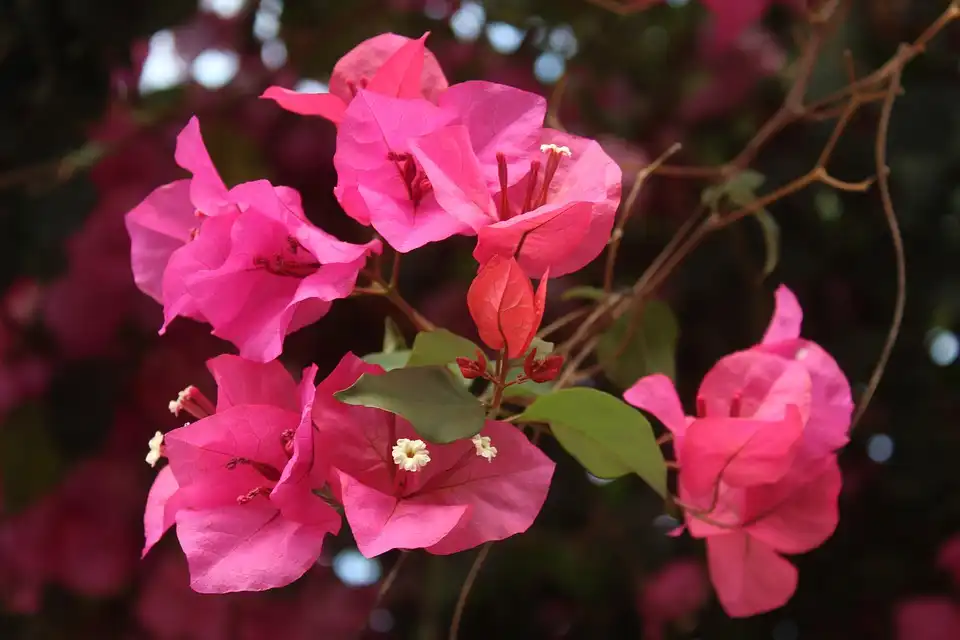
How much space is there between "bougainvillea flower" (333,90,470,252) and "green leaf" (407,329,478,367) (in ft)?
0.15

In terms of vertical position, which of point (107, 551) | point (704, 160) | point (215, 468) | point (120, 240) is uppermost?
point (215, 468)

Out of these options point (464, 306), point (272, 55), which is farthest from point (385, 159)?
point (272, 55)

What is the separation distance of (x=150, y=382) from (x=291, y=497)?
75 centimetres

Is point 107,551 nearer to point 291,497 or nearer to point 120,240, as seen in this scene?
point 120,240

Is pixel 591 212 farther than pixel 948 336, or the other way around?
pixel 948 336

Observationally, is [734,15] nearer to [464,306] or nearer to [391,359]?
[464,306]

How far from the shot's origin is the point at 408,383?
0.34 meters

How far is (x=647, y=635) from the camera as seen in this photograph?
927 mm

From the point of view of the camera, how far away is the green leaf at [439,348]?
14.6 inches

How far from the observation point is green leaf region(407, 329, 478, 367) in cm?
37

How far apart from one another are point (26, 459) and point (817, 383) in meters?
0.82

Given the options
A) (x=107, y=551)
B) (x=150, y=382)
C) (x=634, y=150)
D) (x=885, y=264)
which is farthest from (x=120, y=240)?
(x=885, y=264)

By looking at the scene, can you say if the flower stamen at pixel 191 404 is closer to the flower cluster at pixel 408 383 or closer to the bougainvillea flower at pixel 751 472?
the flower cluster at pixel 408 383

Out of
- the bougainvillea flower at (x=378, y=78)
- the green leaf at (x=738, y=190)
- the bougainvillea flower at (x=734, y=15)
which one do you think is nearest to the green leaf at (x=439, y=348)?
the bougainvillea flower at (x=378, y=78)
